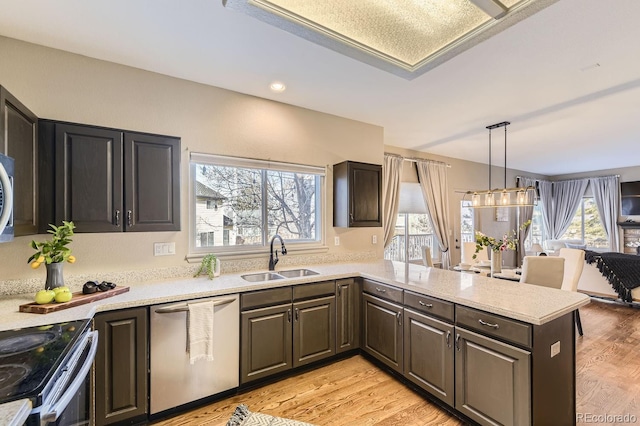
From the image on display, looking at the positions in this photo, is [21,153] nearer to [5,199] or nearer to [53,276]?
[5,199]

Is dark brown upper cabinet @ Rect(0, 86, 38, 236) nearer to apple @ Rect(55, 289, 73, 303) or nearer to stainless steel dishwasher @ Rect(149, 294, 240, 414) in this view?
apple @ Rect(55, 289, 73, 303)

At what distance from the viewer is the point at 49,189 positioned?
2045 mm

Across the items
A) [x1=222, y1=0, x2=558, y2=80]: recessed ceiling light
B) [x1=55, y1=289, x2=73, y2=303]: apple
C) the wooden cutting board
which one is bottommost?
the wooden cutting board

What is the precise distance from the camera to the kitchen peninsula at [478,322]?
1679mm

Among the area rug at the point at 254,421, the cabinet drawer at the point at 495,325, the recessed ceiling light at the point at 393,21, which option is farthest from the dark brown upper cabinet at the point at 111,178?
the cabinet drawer at the point at 495,325

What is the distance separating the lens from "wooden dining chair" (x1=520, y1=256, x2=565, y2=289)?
2961 mm

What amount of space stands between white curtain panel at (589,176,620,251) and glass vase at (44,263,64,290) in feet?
33.9

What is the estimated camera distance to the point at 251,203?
3.20 meters

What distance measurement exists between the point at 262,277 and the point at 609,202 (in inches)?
352

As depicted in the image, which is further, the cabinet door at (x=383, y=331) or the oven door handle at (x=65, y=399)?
the cabinet door at (x=383, y=331)

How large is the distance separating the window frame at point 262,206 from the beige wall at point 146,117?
0.06 metres

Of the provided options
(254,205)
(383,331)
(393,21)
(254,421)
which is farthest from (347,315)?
(393,21)

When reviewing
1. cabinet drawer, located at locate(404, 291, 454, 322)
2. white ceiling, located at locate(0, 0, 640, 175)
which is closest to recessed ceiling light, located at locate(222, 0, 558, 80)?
white ceiling, located at locate(0, 0, 640, 175)

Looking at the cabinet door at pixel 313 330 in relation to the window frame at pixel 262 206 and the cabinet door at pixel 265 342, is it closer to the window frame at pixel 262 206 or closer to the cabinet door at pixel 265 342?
the cabinet door at pixel 265 342
